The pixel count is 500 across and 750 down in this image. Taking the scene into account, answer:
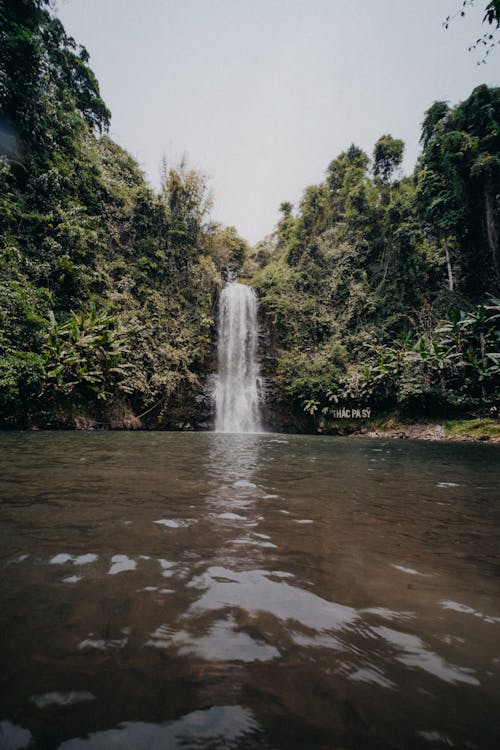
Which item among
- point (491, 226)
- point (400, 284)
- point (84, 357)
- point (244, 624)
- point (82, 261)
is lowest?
point (244, 624)

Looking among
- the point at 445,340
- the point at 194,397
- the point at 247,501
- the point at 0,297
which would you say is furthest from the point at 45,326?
the point at 445,340

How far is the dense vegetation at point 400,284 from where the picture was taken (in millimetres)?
12961

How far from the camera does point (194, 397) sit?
1538 cm

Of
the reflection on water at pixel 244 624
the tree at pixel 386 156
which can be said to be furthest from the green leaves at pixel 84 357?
the tree at pixel 386 156

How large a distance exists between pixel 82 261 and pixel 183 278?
5.14 meters

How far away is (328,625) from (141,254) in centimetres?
1767

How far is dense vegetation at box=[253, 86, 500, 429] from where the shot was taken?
13.0 metres

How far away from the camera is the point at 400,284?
16453 mm

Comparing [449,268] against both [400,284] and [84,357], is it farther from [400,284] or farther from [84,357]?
[84,357]

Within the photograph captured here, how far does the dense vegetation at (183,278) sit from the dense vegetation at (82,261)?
7 cm

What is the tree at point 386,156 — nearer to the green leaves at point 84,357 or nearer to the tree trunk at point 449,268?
the tree trunk at point 449,268

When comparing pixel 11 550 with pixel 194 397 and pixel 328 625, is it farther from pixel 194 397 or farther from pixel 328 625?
pixel 194 397

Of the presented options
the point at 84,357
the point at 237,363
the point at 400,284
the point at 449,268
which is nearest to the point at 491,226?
the point at 449,268

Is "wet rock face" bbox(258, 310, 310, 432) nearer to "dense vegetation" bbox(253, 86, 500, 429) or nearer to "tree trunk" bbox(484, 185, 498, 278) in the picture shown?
"dense vegetation" bbox(253, 86, 500, 429)
